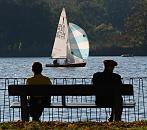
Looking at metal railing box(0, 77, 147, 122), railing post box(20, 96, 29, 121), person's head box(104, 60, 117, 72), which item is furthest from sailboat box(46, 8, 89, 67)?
railing post box(20, 96, 29, 121)

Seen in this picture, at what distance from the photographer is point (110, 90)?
49.8 feet

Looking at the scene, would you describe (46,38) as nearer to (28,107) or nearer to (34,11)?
(34,11)

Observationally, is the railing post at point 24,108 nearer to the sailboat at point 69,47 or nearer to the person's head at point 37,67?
the person's head at point 37,67

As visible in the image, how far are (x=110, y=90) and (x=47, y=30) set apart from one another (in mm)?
138690

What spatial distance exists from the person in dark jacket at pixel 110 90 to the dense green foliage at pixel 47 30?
13185cm

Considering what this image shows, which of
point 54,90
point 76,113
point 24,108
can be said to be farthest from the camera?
point 76,113

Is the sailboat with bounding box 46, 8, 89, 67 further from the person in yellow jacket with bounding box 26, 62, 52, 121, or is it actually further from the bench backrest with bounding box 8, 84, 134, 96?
the bench backrest with bounding box 8, 84, 134, 96

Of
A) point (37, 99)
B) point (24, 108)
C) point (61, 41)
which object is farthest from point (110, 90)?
point (61, 41)

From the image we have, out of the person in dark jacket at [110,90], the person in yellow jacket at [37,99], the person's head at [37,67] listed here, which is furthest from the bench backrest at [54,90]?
the person's head at [37,67]

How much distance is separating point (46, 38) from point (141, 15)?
931 inches

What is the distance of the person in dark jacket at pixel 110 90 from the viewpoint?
49.7 ft

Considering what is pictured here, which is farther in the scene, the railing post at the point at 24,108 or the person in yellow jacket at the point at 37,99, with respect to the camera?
the person in yellow jacket at the point at 37,99

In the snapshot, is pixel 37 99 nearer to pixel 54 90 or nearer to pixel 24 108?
pixel 24 108

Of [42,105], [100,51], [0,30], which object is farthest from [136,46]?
[42,105]
